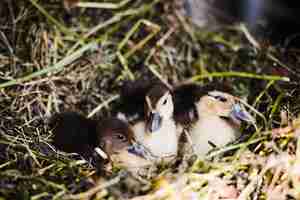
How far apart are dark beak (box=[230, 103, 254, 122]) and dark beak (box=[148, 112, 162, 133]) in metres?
0.26

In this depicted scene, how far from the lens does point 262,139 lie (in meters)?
1.76

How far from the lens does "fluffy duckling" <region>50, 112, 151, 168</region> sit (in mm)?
1963

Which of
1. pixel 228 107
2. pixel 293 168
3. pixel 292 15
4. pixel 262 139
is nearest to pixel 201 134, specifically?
pixel 228 107

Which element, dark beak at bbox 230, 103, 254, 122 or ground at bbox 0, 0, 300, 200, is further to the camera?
dark beak at bbox 230, 103, 254, 122

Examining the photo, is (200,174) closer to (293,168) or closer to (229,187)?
(229,187)

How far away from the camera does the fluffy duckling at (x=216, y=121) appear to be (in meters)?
2.02

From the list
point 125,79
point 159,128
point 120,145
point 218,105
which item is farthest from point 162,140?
point 125,79

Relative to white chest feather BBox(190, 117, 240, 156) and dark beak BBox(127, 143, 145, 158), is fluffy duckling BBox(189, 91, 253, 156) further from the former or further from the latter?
dark beak BBox(127, 143, 145, 158)

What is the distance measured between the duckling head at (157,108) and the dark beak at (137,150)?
0.08 meters

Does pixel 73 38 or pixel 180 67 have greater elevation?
pixel 73 38

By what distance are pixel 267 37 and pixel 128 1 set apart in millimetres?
652

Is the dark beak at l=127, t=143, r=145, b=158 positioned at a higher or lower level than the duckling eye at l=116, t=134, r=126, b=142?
lower

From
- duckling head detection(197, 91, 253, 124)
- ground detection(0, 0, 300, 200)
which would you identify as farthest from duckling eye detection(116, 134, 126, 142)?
duckling head detection(197, 91, 253, 124)

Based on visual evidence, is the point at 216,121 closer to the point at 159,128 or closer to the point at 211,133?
the point at 211,133
